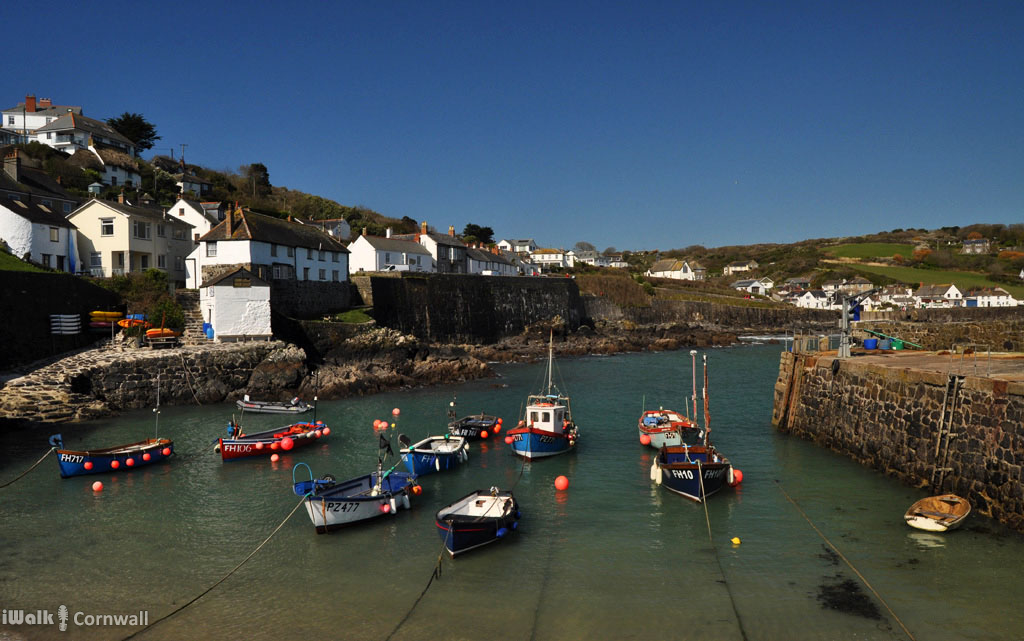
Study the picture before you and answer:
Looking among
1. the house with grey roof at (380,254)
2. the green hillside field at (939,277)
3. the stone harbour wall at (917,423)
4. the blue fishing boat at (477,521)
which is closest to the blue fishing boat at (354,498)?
the blue fishing boat at (477,521)

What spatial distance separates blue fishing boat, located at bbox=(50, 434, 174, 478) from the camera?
20.5 metres

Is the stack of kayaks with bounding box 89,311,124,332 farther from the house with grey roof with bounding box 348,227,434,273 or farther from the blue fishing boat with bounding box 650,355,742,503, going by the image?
the blue fishing boat with bounding box 650,355,742,503

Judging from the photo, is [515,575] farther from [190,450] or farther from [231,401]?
[231,401]

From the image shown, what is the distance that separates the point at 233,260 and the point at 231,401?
1105 centimetres

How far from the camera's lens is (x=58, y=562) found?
14.2 m

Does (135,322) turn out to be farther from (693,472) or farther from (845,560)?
(845,560)

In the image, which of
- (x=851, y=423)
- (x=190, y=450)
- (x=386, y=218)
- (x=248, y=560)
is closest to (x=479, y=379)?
(x=190, y=450)

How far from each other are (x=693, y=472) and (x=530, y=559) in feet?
20.3

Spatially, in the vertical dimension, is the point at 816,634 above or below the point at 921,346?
below

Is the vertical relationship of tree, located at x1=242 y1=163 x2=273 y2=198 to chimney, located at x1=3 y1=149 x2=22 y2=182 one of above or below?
above

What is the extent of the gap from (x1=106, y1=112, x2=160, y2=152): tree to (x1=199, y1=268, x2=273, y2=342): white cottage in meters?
75.5

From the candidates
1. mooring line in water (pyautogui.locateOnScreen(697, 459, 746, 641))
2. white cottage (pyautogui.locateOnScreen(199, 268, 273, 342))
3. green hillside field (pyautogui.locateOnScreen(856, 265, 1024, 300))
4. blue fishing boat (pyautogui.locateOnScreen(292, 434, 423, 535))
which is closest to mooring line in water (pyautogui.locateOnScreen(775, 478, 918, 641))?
mooring line in water (pyautogui.locateOnScreen(697, 459, 746, 641))

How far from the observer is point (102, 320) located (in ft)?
115

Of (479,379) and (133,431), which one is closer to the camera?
(133,431)
